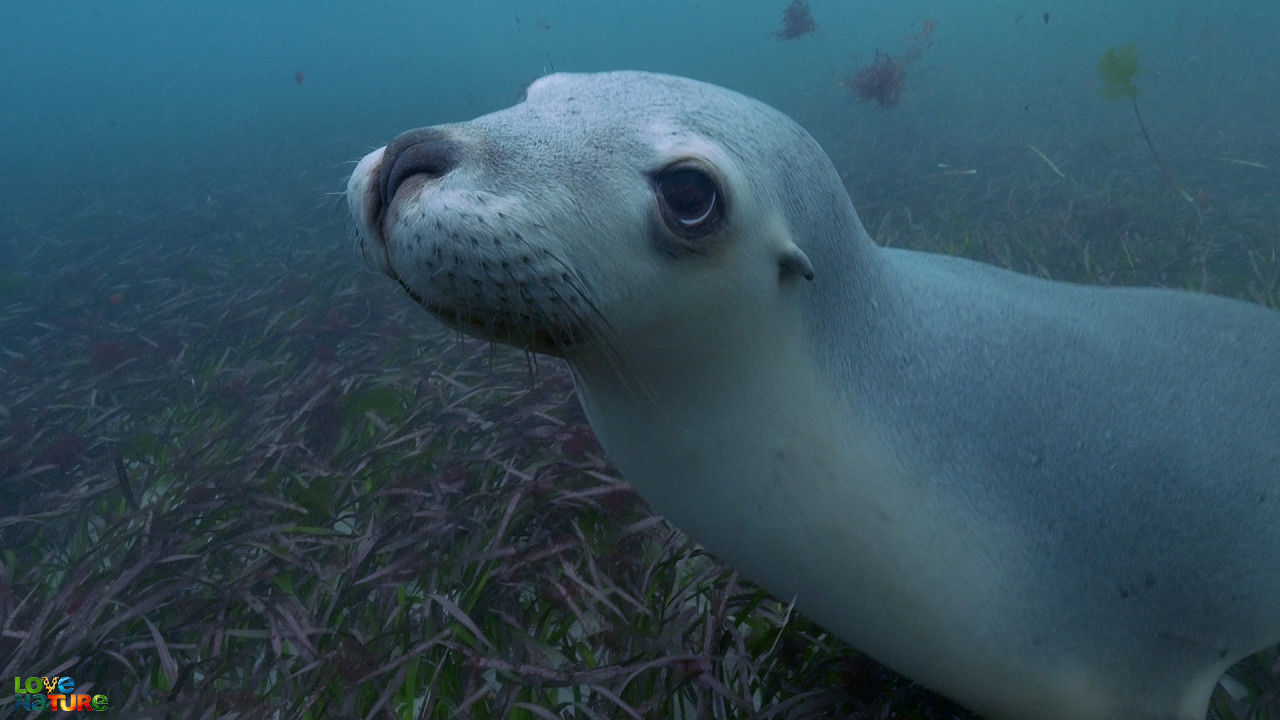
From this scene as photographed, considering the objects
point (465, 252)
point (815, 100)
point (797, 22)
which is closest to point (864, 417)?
point (465, 252)

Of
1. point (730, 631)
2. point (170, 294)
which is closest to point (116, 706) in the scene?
point (730, 631)

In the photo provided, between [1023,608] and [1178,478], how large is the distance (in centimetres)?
38

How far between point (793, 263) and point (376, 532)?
176 cm

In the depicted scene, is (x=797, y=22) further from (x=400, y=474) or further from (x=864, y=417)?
(x=864, y=417)

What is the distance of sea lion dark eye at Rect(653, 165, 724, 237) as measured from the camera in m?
1.09

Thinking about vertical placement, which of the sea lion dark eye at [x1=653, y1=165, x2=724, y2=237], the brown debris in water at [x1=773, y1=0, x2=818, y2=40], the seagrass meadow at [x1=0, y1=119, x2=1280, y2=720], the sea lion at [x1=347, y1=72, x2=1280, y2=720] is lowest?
the seagrass meadow at [x1=0, y1=119, x2=1280, y2=720]

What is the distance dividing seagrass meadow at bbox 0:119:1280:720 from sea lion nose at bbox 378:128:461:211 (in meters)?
0.49

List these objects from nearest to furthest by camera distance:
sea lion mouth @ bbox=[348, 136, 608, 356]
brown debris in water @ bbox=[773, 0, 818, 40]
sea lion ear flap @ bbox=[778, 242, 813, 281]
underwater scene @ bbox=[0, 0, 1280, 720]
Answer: sea lion mouth @ bbox=[348, 136, 608, 356], sea lion ear flap @ bbox=[778, 242, 813, 281], underwater scene @ bbox=[0, 0, 1280, 720], brown debris in water @ bbox=[773, 0, 818, 40]

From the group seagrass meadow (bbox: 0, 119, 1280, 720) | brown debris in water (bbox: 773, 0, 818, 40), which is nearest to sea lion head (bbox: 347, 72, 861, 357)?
seagrass meadow (bbox: 0, 119, 1280, 720)

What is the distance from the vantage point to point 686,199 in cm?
110

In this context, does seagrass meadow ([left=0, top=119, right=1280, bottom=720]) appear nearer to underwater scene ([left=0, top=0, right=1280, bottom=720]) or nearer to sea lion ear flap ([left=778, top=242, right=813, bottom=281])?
underwater scene ([left=0, top=0, right=1280, bottom=720])

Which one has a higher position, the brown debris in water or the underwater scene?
the brown debris in water

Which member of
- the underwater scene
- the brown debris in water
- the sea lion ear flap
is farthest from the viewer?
the brown debris in water

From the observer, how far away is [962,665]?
3.88ft
